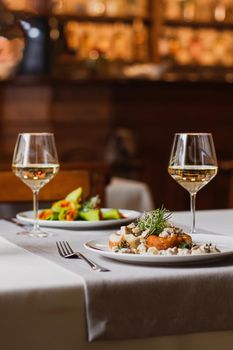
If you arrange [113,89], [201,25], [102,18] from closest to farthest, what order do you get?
1. [113,89]
2. [102,18]
3. [201,25]

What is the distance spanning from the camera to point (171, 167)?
1.83m

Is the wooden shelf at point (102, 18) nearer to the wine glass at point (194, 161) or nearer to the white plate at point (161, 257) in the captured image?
the wine glass at point (194, 161)

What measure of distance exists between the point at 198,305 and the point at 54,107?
456 centimetres

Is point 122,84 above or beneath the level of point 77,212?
above

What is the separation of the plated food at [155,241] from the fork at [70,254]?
0.06 meters

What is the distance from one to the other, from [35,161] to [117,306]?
63 cm

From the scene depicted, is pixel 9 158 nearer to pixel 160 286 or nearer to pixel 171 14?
pixel 171 14

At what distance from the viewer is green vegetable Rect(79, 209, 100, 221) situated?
1972 millimetres

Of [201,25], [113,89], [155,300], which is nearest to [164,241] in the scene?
[155,300]

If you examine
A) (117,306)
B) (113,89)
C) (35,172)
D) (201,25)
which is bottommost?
(117,306)

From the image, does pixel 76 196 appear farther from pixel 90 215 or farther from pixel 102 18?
pixel 102 18

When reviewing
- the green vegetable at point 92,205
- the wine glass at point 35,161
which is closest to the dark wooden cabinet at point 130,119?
the green vegetable at point 92,205

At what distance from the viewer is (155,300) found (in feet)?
4.44

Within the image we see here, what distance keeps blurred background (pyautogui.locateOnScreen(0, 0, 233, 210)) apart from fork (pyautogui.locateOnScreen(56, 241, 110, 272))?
393 centimetres
